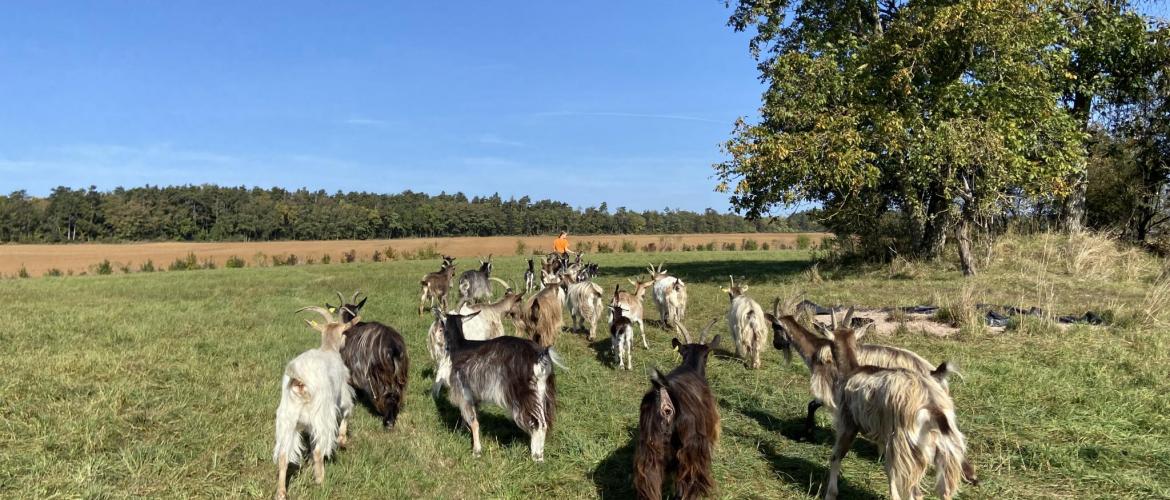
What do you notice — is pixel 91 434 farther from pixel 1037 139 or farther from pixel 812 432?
pixel 1037 139

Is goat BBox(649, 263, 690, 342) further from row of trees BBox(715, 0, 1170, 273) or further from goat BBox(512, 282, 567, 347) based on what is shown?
row of trees BBox(715, 0, 1170, 273)

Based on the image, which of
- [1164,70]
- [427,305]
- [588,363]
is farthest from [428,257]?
[1164,70]

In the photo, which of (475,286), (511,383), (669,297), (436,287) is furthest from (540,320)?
(475,286)

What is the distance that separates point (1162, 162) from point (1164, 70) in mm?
3775

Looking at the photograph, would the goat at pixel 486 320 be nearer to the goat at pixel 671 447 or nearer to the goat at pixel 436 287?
the goat at pixel 671 447

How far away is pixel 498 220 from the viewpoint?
9131 centimetres

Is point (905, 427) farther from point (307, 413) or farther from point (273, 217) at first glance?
point (273, 217)

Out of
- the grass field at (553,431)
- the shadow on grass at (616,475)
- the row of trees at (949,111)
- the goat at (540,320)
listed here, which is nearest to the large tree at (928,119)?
the row of trees at (949,111)

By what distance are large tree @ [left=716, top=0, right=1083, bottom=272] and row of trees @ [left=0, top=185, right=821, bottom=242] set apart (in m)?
47.9

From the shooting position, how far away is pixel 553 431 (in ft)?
19.7

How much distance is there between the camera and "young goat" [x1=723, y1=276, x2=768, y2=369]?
8.60m

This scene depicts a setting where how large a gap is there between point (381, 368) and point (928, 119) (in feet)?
53.4

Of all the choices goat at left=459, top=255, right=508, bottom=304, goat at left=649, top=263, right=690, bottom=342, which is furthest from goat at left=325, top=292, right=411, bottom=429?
goat at left=459, top=255, right=508, bottom=304

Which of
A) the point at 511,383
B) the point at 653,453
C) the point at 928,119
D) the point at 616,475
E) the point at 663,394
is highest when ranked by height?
the point at 928,119
